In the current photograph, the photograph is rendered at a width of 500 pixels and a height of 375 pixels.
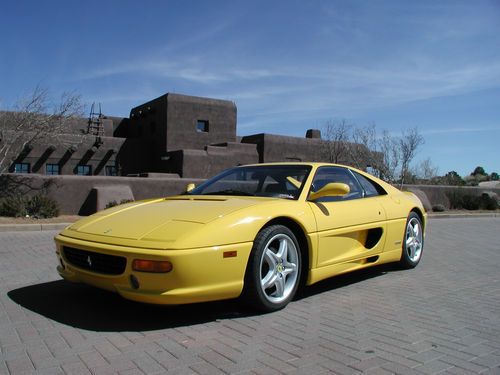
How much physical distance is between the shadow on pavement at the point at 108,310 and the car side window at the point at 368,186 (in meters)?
1.50

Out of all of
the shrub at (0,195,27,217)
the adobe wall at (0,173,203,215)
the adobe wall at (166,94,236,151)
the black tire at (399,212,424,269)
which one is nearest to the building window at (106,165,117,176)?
the adobe wall at (166,94,236,151)

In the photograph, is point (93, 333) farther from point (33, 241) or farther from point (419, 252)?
point (33, 241)

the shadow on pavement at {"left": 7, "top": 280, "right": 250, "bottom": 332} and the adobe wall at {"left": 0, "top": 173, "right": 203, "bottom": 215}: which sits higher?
the adobe wall at {"left": 0, "top": 173, "right": 203, "bottom": 215}

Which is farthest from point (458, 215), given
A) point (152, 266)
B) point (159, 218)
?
point (152, 266)

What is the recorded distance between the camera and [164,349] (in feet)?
10.2

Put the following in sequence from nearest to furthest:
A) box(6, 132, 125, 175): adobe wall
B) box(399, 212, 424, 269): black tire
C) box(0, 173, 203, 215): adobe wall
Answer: box(399, 212, 424, 269): black tire
box(0, 173, 203, 215): adobe wall
box(6, 132, 125, 175): adobe wall

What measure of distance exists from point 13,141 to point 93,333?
13500mm

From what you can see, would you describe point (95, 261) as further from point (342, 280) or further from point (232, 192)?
point (342, 280)

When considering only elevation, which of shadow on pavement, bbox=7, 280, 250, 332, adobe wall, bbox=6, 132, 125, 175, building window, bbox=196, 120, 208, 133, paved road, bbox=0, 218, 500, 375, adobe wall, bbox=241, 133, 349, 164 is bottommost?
paved road, bbox=0, 218, 500, 375

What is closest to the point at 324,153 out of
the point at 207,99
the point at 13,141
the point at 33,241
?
the point at 207,99

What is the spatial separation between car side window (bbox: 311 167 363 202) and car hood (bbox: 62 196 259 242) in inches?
34.7

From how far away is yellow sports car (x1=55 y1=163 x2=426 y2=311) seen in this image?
3.43 metres

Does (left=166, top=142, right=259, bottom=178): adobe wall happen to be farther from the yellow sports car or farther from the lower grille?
the lower grille

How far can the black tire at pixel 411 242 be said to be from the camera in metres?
6.00
